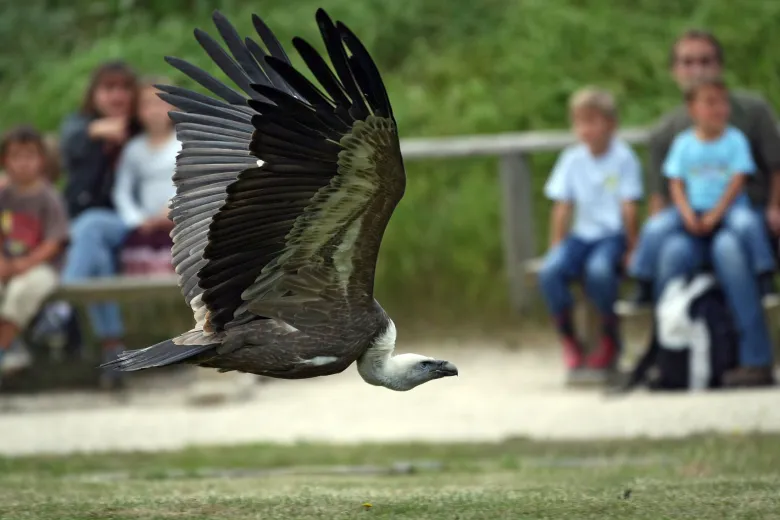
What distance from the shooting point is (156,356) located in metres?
5.86

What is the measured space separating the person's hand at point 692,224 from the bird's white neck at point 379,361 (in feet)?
12.5

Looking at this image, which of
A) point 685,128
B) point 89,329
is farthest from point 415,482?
point 89,329

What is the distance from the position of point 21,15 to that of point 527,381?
24.2 ft

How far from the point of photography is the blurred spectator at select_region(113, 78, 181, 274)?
10727mm

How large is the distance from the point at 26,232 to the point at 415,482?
14.2ft

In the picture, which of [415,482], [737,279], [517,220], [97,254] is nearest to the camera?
[415,482]

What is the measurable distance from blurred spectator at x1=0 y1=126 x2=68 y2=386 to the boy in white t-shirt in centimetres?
299

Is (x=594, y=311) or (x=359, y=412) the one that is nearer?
(x=359, y=412)

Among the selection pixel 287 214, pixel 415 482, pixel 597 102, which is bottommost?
pixel 415 482

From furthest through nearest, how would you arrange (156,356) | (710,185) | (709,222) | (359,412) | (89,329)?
(89,329)
(359,412)
(710,185)
(709,222)
(156,356)

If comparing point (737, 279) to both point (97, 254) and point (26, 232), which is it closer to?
point (97, 254)

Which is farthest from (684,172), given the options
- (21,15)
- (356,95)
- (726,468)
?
(21,15)

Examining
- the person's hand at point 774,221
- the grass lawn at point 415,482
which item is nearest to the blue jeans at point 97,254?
the grass lawn at point 415,482

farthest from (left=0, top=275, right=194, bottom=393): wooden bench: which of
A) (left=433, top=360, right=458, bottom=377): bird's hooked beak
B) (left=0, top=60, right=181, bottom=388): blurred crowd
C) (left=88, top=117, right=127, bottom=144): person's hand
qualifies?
(left=433, top=360, right=458, bottom=377): bird's hooked beak
